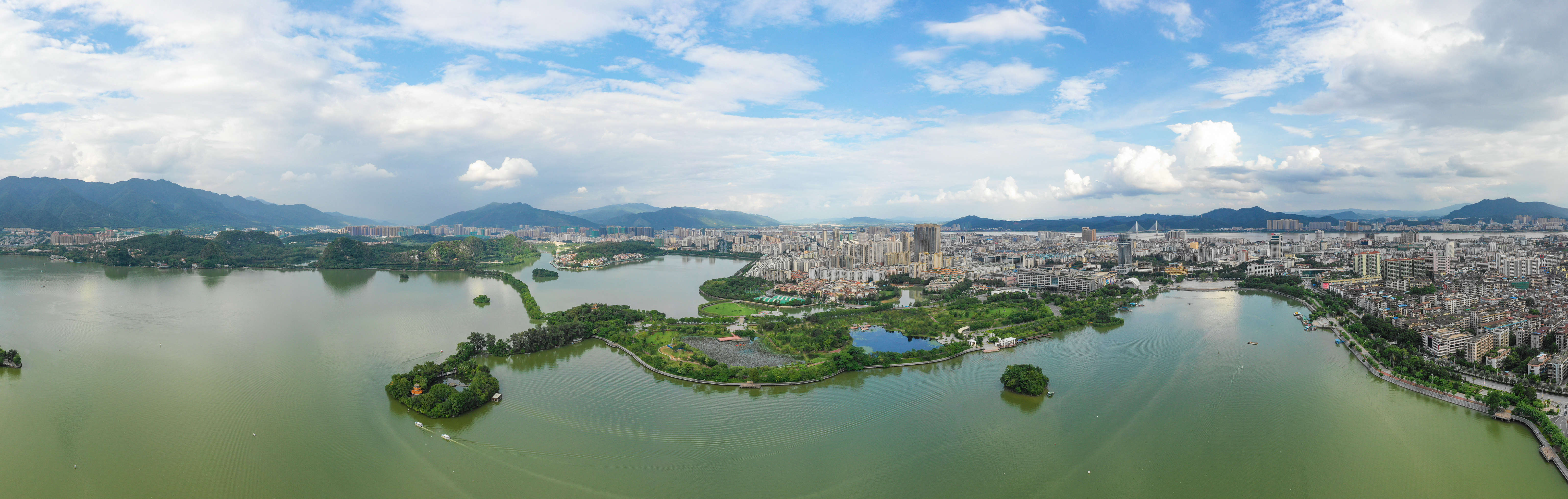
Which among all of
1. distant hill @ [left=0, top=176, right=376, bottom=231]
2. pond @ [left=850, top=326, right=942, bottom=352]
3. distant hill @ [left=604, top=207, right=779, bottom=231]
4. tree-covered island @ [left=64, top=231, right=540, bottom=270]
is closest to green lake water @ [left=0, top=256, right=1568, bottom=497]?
pond @ [left=850, top=326, right=942, bottom=352]

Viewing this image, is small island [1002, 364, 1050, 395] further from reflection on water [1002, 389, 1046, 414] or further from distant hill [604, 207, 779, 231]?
distant hill [604, 207, 779, 231]

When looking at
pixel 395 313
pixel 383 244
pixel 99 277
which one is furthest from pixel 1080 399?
pixel 383 244

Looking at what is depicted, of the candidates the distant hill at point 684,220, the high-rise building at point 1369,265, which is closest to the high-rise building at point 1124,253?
the high-rise building at point 1369,265

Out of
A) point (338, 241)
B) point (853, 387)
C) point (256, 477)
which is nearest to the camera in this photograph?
point (256, 477)

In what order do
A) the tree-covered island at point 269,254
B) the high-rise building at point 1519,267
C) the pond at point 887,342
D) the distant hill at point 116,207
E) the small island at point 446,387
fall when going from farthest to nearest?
1. the distant hill at point 116,207
2. the tree-covered island at point 269,254
3. the high-rise building at point 1519,267
4. the pond at point 887,342
5. the small island at point 446,387

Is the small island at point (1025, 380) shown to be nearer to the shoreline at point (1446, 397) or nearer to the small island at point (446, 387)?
the shoreline at point (1446, 397)

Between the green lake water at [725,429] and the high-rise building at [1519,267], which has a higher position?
the high-rise building at [1519,267]

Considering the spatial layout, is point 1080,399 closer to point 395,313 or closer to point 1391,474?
point 1391,474
